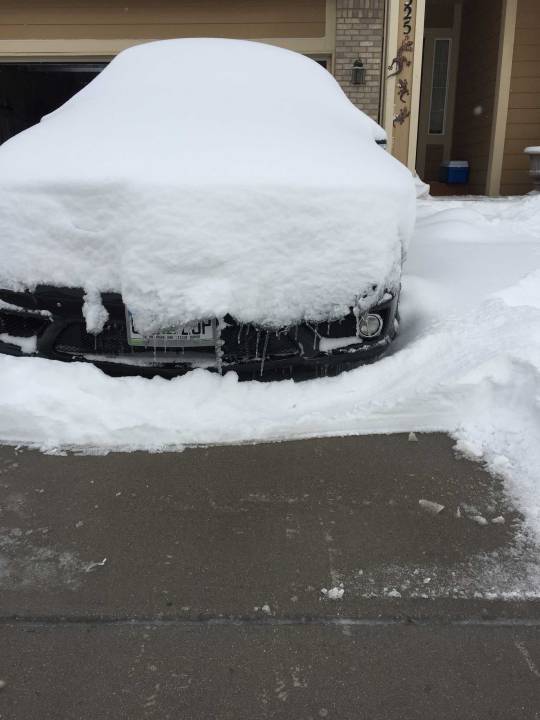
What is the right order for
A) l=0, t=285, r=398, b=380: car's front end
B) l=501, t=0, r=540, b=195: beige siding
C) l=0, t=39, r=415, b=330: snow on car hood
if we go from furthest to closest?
1. l=501, t=0, r=540, b=195: beige siding
2. l=0, t=285, r=398, b=380: car's front end
3. l=0, t=39, r=415, b=330: snow on car hood

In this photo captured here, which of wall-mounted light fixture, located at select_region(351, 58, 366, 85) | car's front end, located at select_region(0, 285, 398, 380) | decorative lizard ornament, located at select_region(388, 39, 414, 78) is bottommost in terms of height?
car's front end, located at select_region(0, 285, 398, 380)

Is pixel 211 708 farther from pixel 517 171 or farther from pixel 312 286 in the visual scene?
pixel 517 171

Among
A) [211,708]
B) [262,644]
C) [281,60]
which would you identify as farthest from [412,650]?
[281,60]

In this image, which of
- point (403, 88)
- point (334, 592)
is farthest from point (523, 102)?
point (334, 592)

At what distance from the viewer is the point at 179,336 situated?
8.91 ft

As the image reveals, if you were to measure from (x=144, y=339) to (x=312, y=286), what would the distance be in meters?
0.78

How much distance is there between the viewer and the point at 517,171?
9.23 metres

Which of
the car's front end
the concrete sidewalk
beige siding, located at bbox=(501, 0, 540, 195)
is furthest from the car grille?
beige siding, located at bbox=(501, 0, 540, 195)

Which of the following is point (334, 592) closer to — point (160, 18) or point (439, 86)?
point (160, 18)

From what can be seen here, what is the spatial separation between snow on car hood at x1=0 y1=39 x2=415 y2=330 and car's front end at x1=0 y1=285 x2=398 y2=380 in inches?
3.3

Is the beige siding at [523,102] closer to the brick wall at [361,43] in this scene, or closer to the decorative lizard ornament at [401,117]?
the decorative lizard ornament at [401,117]

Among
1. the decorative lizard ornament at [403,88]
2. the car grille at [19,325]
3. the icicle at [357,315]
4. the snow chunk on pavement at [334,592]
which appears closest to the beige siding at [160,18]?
the decorative lizard ornament at [403,88]

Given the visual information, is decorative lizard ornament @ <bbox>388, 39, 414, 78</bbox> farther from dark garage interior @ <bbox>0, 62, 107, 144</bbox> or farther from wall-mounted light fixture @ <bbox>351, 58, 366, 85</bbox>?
dark garage interior @ <bbox>0, 62, 107, 144</bbox>

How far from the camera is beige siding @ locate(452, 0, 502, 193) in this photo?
9.35 m
